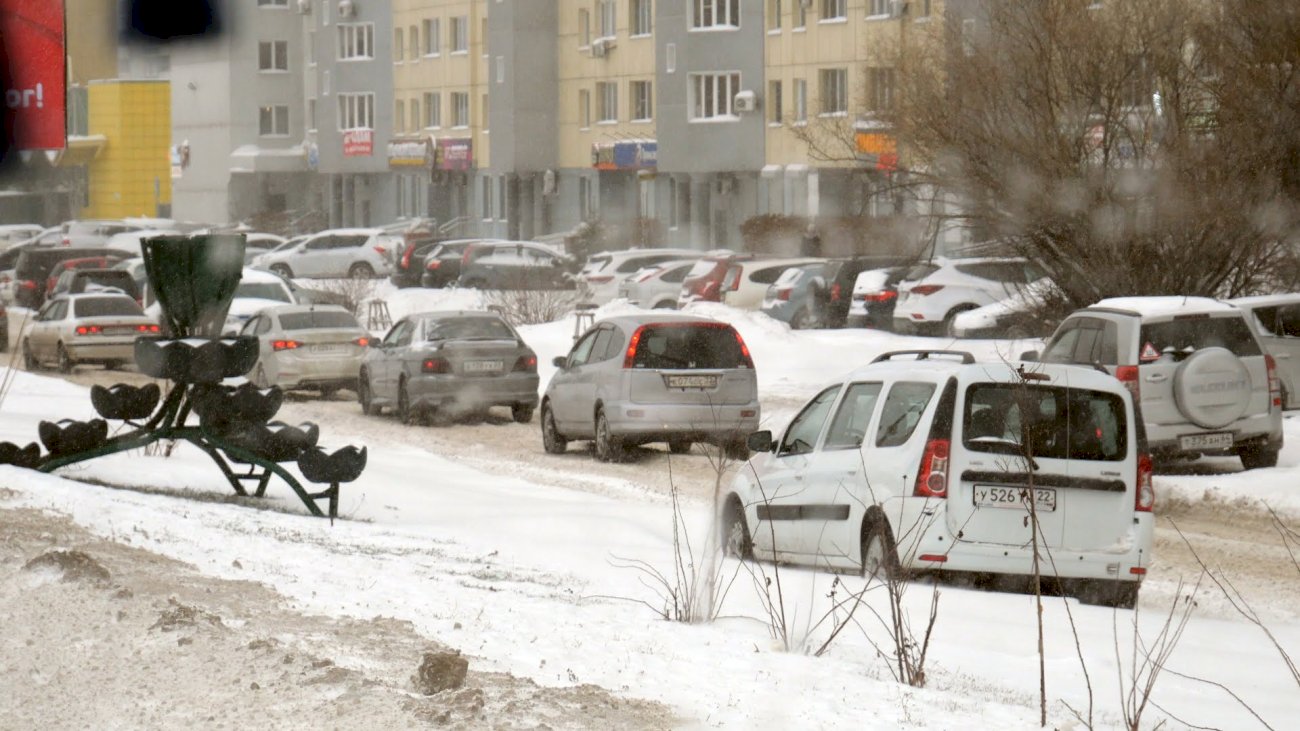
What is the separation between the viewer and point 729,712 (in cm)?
579

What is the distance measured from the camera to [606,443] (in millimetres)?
18344

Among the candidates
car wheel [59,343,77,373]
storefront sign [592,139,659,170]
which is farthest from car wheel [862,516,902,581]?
storefront sign [592,139,659,170]

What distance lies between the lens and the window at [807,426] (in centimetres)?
1118

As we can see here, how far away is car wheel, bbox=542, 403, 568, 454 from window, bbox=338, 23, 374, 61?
64.1m

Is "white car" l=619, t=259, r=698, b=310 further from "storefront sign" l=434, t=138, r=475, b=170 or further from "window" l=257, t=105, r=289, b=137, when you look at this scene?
"window" l=257, t=105, r=289, b=137

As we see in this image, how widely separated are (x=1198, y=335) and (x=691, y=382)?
15.4 ft

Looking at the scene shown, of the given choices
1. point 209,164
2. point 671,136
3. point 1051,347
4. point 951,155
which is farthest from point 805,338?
point 209,164

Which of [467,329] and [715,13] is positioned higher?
[715,13]

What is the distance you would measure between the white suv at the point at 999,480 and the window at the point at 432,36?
69.3 metres

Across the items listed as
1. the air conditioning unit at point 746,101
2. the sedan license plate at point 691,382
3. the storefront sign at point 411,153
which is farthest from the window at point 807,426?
the storefront sign at point 411,153

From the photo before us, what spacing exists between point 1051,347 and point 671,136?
140 ft

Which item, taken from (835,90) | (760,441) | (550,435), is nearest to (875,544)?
(760,441)

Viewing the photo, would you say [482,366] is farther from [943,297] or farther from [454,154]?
[454,154]

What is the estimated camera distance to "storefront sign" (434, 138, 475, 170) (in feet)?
244
